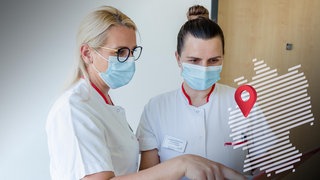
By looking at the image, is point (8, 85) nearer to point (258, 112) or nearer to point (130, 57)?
point (130, 57)

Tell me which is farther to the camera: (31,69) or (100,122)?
(31,69)

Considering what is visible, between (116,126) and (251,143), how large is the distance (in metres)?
0.31

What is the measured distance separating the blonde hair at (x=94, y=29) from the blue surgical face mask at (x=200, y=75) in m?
0.19

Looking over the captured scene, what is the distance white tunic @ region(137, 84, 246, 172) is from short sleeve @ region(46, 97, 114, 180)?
0.81ft

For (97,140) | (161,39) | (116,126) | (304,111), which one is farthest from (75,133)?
(161,39)

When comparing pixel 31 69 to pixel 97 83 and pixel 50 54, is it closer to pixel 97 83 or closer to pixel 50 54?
pixel 50 54

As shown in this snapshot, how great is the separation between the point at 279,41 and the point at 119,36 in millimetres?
355

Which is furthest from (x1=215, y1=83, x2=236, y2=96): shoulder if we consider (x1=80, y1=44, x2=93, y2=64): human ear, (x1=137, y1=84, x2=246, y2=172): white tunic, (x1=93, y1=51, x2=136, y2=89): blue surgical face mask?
(x1=80, y1=44, x2=93, y2=64): human ear

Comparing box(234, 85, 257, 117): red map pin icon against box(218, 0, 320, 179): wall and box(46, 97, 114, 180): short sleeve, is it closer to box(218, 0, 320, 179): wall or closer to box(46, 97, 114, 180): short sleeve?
box(218, 0, 320, 179): wall

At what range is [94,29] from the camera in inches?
27.3

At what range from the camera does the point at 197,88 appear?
85 centimetres

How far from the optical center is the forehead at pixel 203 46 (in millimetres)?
812

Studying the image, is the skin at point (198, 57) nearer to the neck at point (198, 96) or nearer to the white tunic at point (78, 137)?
the neck at point (198, 96)

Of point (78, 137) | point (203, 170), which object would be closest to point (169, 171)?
point (203, 170)
